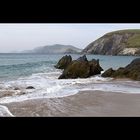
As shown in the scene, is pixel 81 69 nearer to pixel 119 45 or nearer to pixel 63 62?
pixel 119 45

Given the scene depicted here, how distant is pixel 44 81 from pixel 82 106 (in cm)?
228

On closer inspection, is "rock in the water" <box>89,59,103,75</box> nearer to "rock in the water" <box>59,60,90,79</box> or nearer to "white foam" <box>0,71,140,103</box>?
"rock in the water" <box>59,60,90,79</box>

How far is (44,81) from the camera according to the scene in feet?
28.0

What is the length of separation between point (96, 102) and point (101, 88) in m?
1.66

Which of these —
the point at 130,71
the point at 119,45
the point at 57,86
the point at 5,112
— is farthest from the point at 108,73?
the point at 5,112

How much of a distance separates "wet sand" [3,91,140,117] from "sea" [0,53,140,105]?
1.27 ft

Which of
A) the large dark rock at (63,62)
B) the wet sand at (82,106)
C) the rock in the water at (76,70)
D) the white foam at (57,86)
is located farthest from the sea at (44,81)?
the wet sand at (82,106)

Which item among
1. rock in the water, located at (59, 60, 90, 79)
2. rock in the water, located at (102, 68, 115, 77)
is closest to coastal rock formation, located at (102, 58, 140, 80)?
rock in the water, located at (102, 68, 115, 77)

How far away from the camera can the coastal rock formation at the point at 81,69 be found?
9984 millimetres

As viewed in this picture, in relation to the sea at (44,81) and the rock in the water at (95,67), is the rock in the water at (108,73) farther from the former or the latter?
the rock in the water at (95,67)

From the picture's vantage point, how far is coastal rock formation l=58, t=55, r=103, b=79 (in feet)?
32.8

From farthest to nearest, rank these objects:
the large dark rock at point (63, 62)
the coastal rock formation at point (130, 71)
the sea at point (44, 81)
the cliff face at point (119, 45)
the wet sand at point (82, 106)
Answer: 1. the coastal rock formation at point (130, 71)
2. the cliff face at point (119, 45)
3. the large dark rock at point (63, 62)
4. the sea at point (44, 81)
5. the wet sand at point (82, 106)

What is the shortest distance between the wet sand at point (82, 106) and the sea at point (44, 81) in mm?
387
